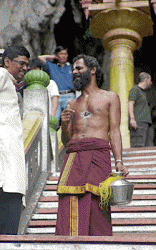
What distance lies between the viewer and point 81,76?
15.1 feet

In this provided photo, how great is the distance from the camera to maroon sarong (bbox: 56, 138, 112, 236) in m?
3.96

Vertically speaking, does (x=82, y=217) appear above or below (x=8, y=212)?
below

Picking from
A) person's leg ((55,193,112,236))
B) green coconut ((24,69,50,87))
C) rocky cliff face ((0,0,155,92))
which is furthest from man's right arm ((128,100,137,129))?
rocky cliff face ((0,0,155,92))

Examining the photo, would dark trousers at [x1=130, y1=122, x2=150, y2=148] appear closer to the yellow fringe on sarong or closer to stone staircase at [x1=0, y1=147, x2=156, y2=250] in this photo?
stone staircase at [x1=0, y1=147, x2=156, y2=250]

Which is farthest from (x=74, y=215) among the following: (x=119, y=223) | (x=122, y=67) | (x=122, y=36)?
(x=122, y=36)

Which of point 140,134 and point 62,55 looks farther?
point 62,55

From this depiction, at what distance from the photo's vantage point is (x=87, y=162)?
4184 mm

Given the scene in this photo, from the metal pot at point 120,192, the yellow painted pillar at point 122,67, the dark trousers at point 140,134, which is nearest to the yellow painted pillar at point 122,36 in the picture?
the yellow painted pillar at point 122,67

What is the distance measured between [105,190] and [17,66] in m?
1.28

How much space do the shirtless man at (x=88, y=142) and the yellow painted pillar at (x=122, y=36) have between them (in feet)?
22.7

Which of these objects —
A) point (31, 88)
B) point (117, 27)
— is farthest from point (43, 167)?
point (117, 27)

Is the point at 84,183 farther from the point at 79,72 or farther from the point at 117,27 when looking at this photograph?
the point at 117,27

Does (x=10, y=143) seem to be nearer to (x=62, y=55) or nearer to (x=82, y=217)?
(x=82, y=217)

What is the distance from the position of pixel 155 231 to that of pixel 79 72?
1870 mm
